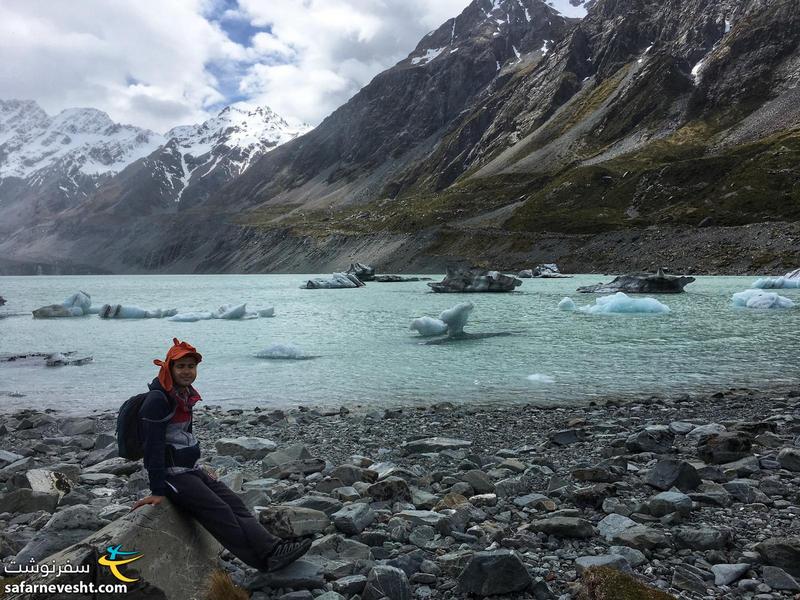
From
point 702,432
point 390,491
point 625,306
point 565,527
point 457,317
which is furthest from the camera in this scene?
point 625,306

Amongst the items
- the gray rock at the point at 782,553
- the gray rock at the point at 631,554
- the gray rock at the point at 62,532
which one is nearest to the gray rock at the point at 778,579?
the gray rock at the point at 782,553

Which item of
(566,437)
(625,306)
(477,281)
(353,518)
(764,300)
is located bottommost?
(566,437)

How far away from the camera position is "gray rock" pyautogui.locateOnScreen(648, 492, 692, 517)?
658 cm

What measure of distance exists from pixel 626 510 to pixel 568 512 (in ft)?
2.47

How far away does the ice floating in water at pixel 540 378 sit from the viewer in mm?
17891

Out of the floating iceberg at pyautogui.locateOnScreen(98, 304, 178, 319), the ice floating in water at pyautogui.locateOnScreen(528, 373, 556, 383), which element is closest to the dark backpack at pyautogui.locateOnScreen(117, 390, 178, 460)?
the ice floating in water at pyautogui.locateOnScreen(528, 373, 556, 383)

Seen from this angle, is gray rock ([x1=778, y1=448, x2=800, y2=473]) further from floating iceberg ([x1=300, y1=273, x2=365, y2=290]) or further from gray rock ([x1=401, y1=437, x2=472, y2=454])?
floating iceberg ([x1=300, y1=273, x2=365, y2=290])

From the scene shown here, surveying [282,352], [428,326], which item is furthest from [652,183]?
[282,352]

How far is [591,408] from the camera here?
14.0 metres

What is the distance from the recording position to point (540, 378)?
18.3m

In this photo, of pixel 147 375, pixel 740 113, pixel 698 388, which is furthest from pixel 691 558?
pixel 740 113

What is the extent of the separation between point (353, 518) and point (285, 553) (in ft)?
3.85

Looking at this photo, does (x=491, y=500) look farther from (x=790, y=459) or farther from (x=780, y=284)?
(x=780, y=284)

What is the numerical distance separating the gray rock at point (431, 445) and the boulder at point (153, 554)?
5.21 meters
